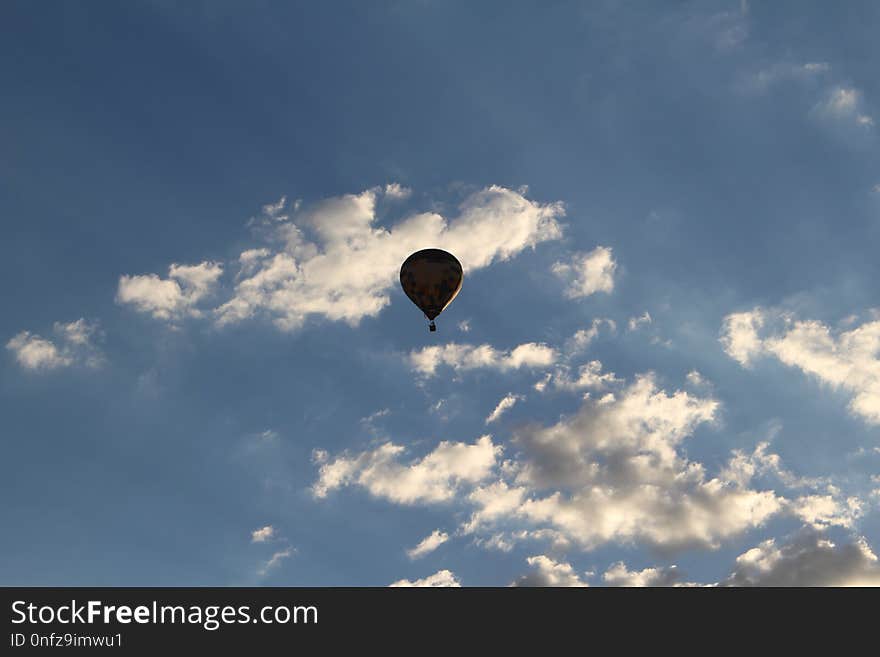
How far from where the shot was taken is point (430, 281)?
9281 centimetres

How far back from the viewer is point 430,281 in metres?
92.8

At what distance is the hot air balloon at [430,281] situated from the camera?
92.9 m

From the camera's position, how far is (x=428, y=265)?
9300 cm

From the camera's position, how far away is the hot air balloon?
92875 mm

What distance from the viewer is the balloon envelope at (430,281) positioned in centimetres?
9288

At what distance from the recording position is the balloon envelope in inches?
3656
